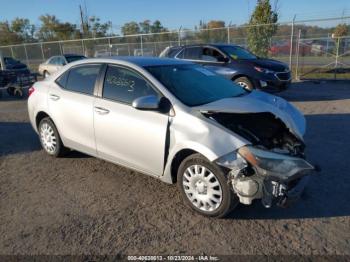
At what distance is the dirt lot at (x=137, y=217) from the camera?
10.3 ft

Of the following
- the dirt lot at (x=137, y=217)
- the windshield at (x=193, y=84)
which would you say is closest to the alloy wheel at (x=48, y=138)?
the dirt lot at (x=137, y=217)

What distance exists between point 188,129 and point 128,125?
879 mm

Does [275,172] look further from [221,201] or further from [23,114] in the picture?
[23,114]

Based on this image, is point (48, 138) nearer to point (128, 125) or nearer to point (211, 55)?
point (128, 125)

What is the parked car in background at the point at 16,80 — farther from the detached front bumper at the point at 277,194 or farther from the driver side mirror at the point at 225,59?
the detached front bumper at the point at 277,194

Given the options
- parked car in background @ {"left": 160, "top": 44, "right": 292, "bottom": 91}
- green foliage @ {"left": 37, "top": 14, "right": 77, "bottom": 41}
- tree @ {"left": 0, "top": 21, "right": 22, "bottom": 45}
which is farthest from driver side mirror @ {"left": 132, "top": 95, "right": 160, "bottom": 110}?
tree @ {"left": 0, "top": 21, "right": 22, "bottom": 45}

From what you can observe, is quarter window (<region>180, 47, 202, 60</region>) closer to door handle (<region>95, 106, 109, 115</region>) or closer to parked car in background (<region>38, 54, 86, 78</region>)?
door handle (<region>95, 106, 109, 115</region>)

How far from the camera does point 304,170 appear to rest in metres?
3.29

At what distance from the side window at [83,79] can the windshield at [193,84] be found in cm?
93

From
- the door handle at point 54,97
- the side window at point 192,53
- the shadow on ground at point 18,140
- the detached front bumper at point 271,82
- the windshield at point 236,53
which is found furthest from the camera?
the side window at point 192,53

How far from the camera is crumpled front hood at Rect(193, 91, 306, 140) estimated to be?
145 inches

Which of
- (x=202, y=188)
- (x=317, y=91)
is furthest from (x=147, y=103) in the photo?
Result: (x=317, y=91)

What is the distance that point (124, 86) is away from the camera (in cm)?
425

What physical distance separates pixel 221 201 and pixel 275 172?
0.63 meters
